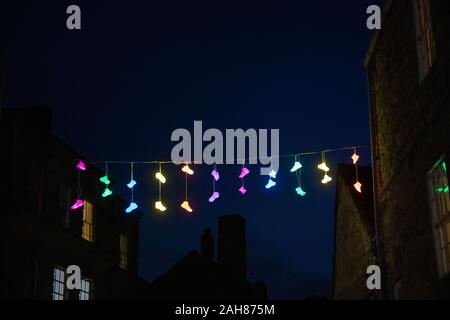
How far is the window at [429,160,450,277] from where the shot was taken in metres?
10.3

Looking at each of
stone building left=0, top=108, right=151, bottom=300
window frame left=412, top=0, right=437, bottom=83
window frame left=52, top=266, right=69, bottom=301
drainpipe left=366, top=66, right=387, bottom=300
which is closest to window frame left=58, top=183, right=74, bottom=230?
stone building left=0, top=108, right=151, bottom=300

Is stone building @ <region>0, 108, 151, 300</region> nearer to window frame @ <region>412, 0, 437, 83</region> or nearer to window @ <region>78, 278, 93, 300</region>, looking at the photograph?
window @ <region>78, 278, 93, 300</region>

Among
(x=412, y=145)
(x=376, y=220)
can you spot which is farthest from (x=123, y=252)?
(x=412, y=145)

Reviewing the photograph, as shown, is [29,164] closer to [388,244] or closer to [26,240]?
[26,240]

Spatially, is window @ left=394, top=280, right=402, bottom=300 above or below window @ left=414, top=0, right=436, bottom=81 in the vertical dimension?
below

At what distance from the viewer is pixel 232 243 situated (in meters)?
31.6

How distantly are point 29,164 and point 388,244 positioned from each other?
10.1 meters

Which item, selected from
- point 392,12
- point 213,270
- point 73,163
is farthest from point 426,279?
point 213,270

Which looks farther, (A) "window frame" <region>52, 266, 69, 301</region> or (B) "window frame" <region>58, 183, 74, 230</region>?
(B) "window frame" <region>58, 183, 74, 230</region>

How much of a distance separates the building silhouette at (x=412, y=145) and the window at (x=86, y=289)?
1083cm

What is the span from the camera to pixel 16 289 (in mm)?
18109

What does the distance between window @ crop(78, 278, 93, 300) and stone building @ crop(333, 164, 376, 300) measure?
7743 millimetres
